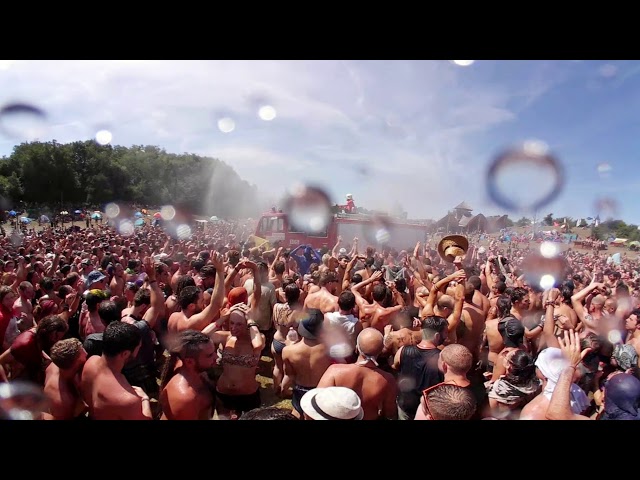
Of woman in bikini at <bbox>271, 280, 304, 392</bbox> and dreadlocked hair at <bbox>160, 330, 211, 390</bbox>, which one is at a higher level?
dreadlocked hair at <bbox>160, 330, 211, 390</bbox>

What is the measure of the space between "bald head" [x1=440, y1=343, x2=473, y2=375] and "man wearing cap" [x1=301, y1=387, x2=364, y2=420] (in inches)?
30.5

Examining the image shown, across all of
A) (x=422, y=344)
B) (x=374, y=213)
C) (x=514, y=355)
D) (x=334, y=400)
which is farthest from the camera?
(x=374, y=213)

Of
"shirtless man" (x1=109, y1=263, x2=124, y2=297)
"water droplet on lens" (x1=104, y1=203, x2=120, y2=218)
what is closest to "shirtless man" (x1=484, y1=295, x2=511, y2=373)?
"shirtless man" (x1=109, y1=263, x2=124, y2=297)

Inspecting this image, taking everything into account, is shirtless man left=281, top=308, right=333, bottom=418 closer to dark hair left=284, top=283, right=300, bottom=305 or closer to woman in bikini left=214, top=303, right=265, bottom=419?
woman in bikini left=214, top=303, right=265, bottom=419

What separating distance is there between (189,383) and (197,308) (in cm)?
135

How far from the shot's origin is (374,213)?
15.5 meters

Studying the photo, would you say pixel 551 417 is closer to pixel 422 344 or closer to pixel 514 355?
pixel 514 355

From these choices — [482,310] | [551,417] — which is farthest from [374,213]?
[551,417]

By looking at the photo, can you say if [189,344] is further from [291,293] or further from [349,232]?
[349,232]

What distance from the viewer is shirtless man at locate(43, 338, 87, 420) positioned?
2.51m

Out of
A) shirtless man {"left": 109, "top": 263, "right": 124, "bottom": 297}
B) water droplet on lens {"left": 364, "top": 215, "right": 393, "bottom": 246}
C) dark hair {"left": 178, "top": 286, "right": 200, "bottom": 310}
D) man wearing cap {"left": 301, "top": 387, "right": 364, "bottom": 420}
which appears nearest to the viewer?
man wearing cap {"left": 301, "top": 387, "right": 364, "bottom": 420}

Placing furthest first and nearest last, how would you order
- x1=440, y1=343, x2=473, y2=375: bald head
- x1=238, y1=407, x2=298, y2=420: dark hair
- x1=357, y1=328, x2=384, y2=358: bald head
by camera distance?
x1=357, y1=328, x2=384, y2=358: bald head
x1=440, y1=343, x2=473, y2=375: bald head
x1=238, y1=407, x2=298, y2=420: dark hair

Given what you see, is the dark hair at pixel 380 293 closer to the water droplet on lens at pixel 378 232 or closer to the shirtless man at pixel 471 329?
the shirtless man at pixel 471 329
